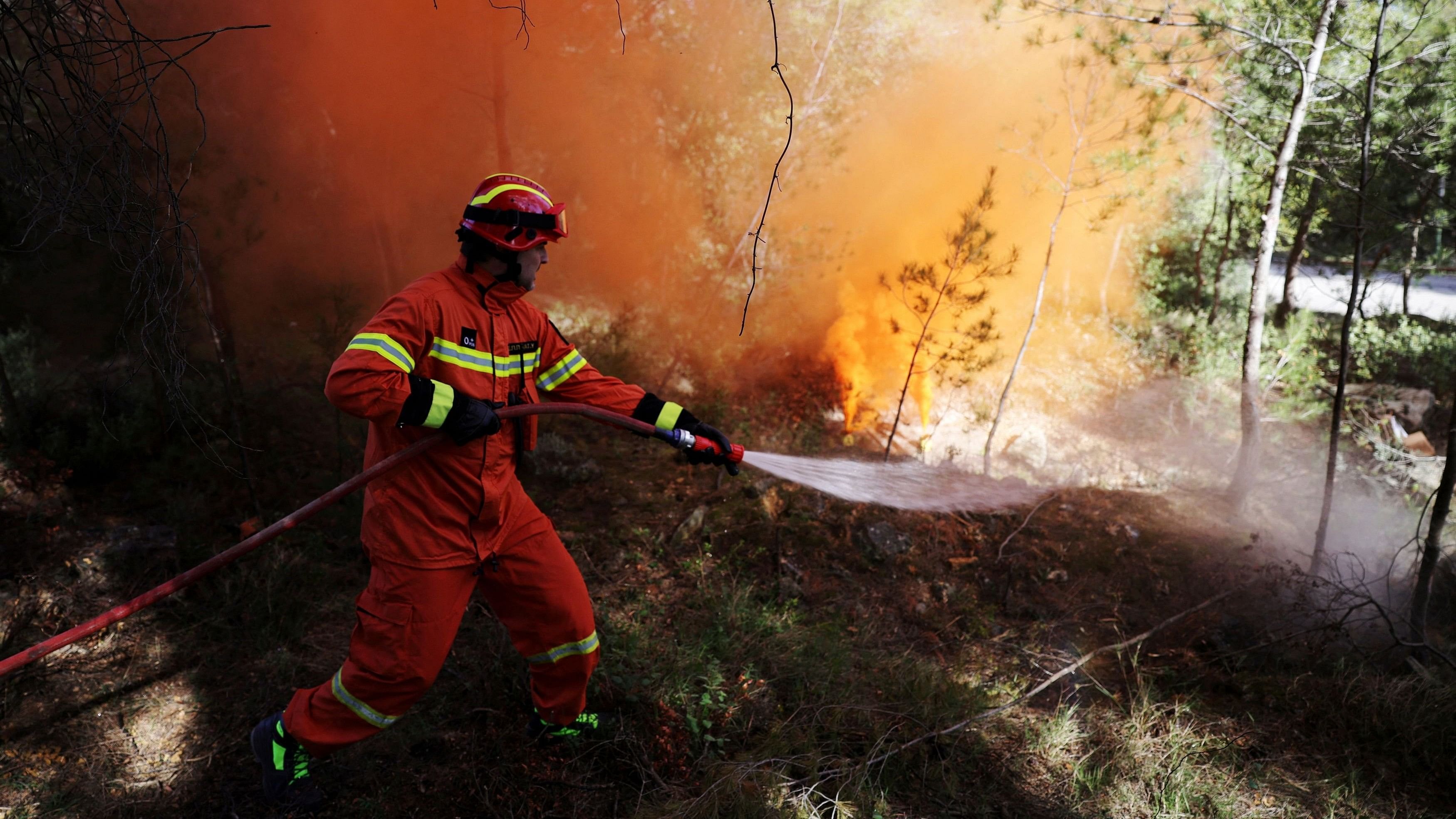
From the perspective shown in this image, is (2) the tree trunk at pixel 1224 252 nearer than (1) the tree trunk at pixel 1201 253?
Yes

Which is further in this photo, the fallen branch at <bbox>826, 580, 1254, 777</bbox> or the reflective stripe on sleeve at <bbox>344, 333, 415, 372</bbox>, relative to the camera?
the fallen branch at <bbox>826, 580, 1254, 777</bbox>

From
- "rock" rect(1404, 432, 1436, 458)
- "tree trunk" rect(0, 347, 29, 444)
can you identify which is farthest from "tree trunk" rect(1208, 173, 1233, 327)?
"tree trunk" rect(0, 347, 29, 444)

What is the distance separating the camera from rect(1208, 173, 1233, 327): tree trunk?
35.9ft

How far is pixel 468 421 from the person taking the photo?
2643 millimetres

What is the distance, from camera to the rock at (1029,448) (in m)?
9.33

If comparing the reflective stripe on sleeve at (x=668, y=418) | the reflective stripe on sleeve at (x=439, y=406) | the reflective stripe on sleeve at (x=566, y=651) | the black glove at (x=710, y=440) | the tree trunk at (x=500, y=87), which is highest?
the tree trunk at (x=500, y=87)

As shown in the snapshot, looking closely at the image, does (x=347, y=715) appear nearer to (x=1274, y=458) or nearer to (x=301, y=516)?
(x=301, y=516)

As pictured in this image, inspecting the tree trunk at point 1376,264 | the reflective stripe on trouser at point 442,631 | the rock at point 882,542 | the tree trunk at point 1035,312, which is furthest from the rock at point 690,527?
the tree trunk at point 1376,264

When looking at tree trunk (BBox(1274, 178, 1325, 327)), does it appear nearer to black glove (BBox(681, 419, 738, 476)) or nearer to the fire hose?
black glove (BBox(681, 419, 738, 476))

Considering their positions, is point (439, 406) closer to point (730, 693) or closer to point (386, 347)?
point (386, 347)

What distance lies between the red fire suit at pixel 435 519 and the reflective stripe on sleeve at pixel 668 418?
1.78 feet

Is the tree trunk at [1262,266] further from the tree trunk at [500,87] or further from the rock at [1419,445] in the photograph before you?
the tree trunk at [500,87]

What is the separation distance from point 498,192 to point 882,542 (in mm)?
4042

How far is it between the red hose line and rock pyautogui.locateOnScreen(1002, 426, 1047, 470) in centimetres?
778
